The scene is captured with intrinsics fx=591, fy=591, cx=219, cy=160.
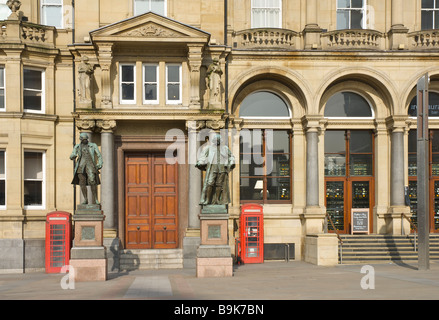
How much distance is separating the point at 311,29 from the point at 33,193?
40.9 feet

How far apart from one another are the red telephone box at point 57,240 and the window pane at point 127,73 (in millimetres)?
5455

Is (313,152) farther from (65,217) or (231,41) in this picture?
(65,217)

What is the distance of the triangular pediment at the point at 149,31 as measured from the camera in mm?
21156

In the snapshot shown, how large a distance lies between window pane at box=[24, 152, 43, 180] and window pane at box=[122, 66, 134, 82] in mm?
4402

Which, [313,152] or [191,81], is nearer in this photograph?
[191,81]

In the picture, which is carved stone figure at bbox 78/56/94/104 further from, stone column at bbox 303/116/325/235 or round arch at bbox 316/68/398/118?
round arch at bbox 316/68/398/118

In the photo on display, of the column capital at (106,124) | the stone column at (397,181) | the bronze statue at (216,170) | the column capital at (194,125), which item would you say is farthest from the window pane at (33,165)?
the stone column at (397,181)

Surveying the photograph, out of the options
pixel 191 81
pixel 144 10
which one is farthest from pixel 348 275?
pixel 144 10

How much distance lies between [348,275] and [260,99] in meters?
9.34

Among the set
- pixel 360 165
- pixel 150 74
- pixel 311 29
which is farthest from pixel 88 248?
pixel 360 165

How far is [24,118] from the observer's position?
71.9 feet

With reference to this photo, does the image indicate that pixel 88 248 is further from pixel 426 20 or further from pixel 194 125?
pixel 426 20

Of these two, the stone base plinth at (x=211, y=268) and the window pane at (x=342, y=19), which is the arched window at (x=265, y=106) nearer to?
the window pane at (x=342, y=19)

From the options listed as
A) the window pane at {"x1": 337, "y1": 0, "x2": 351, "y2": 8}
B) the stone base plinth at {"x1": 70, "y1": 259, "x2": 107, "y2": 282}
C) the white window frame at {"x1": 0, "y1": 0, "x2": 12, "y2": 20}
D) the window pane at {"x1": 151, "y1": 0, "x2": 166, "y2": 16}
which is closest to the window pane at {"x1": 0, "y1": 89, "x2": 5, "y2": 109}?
the white window frame at {"x1": 0, "y1": 0, "x2": 12, "y2": 20}
